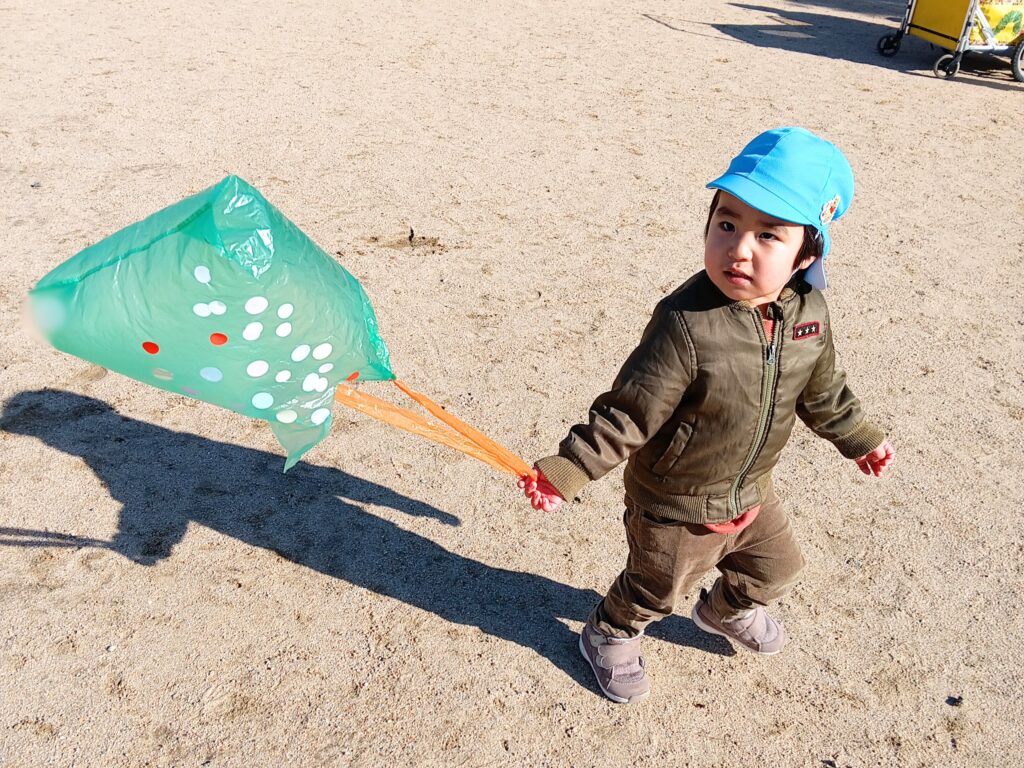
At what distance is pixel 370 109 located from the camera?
20.7 ft

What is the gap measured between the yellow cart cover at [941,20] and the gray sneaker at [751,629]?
6829 mm

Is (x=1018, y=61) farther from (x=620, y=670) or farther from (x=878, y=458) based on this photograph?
(x=620, y=670)

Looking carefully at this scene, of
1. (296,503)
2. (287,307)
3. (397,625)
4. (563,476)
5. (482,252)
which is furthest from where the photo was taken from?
(482,252)

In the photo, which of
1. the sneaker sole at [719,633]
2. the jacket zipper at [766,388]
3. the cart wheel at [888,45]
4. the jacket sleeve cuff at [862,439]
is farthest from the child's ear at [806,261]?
the cart wheel at [888,45]

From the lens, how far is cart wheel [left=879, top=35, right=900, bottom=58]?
27.9 ft

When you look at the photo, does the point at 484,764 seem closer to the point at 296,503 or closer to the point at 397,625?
the point at 397,625

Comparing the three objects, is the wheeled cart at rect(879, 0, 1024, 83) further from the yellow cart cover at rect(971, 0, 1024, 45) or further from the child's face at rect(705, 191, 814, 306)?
the child's face at rect(705, 191, 814, 306)

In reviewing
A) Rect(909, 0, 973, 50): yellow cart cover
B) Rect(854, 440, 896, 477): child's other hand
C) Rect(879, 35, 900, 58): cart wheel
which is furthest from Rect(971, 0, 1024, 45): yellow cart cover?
Rect(854, 440, 896, 477): child's other hand

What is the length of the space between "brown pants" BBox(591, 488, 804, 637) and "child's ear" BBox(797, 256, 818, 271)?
25.2 inches

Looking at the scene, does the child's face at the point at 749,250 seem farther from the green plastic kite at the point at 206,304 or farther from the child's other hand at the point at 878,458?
the green plastic kite at the point at 206,304

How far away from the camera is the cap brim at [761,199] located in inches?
69.6

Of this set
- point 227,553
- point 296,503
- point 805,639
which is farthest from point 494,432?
point 805,639

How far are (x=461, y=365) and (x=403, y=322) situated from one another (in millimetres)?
399

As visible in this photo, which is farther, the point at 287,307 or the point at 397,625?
the point at 397,625
